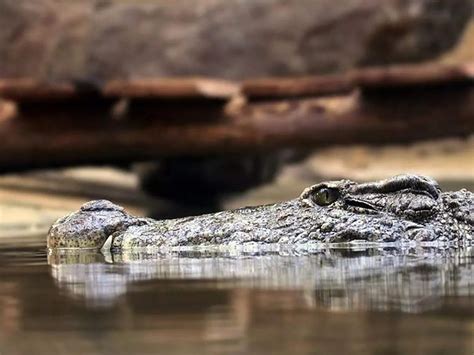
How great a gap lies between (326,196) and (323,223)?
132 millimetres

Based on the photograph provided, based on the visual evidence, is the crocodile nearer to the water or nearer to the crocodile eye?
the crocodile eye

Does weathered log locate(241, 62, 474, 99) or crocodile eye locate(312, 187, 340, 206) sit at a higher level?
weathered log locate(241, 62, 474, 99)

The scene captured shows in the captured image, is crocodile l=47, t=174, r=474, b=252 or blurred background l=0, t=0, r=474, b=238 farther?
blurred background l=0, t=0, r=474, b=238

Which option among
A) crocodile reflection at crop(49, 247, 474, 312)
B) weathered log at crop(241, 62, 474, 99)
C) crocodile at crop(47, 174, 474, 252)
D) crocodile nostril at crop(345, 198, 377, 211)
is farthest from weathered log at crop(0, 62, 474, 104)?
crocodile reflection at crop(49, 247, 474, 312)

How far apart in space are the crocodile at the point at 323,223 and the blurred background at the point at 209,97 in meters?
1.83

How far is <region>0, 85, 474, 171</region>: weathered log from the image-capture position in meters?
7.61

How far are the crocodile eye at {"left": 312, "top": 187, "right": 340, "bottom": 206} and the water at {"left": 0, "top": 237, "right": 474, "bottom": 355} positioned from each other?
373mm

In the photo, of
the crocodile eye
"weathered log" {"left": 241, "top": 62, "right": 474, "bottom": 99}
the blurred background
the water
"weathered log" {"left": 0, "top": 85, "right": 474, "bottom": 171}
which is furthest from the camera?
"weathered log" {"left": 0, "top": 85, "right": 474, "bottom": 171}

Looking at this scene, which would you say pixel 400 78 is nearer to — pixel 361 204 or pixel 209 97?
pixel 209 97

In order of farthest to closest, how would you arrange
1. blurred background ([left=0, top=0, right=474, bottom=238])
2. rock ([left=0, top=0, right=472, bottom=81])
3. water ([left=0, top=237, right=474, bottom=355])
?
rock ([left=0, top=0, right=472, bottom=81]) → blurred background ([left=0, top=0, right=474, bottom=238]) → water ([left=0, top=237, right=474, bottom=355])

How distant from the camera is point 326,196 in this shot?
3.53 metres

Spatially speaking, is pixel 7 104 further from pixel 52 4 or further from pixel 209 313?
pixel 209 313

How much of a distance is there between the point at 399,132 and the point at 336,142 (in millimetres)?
543

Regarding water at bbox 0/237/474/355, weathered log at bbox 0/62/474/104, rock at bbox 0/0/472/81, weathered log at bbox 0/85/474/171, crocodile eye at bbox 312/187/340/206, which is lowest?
water at bbox 0/237/474/355
